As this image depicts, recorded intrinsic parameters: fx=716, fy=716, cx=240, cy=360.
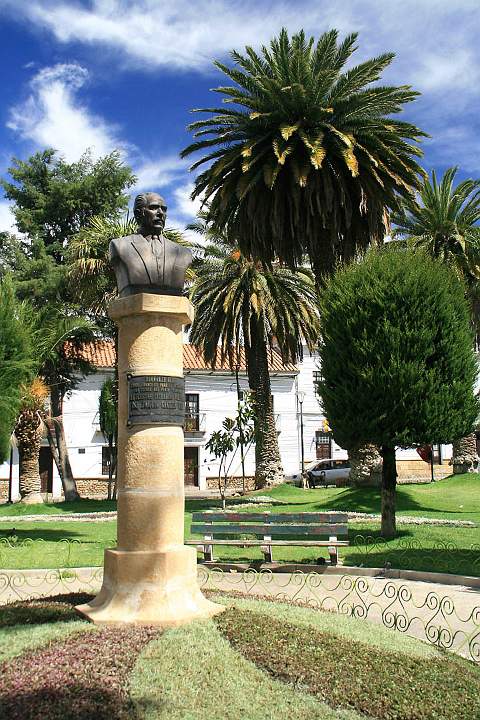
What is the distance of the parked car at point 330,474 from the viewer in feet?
136

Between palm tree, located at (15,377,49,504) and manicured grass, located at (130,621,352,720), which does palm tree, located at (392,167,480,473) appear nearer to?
palm tree, located at (15,377,49,504)

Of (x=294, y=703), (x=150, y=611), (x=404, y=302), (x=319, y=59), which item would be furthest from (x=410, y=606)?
(x=319, y=59)

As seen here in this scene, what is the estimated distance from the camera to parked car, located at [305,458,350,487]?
1633 inches

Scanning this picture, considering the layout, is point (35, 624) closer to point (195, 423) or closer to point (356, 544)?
point (356, 544)

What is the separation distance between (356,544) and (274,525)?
113 inches

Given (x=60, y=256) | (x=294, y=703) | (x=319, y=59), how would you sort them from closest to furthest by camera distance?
1. (x=294, y=703)
2. (x=319, y=59)
3. (x=60, y=256)

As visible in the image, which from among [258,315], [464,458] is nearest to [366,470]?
[464,458]

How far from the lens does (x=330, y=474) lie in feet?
137

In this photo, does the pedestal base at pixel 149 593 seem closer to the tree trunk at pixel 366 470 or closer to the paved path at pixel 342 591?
the paved path at pixel 342 591

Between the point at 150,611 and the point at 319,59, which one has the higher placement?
the point at 319,59

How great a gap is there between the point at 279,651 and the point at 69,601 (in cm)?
273

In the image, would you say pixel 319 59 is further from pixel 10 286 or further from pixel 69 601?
pixel 69 601

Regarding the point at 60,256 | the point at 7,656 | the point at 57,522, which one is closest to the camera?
the point at 7,656

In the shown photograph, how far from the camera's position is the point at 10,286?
16047 mm
